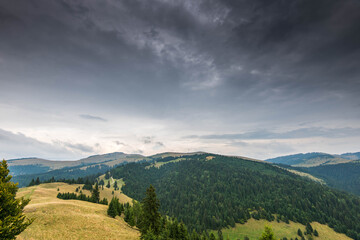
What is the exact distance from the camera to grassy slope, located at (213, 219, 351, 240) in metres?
160

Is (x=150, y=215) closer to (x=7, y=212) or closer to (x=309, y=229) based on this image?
(x=7, y=212)

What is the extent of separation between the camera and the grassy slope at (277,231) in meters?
160

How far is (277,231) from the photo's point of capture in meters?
165

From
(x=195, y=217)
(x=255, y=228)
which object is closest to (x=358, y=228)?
(x=255, y=228)

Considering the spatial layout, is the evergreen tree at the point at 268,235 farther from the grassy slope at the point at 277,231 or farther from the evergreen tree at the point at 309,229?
the evergreen tree at the point at 309,229

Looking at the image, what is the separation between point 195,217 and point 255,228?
6519cm

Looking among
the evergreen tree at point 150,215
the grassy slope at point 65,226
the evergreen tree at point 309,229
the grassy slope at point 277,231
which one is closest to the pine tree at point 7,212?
the grassy slope at point 65,226

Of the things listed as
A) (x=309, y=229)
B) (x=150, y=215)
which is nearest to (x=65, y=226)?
(x=150, y=215)

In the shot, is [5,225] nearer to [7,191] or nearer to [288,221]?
[7,191]

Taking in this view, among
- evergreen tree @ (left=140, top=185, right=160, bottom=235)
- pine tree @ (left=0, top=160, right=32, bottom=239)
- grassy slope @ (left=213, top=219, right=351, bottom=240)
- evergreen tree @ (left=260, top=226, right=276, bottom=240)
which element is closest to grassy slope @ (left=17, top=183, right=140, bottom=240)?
evergreen tree @ (left=140, top=185, right=160, bottom=235)

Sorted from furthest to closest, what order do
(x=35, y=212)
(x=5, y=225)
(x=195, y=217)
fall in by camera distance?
(x=195, y=217) → (x=35, y=212) → (x=5, y=225)

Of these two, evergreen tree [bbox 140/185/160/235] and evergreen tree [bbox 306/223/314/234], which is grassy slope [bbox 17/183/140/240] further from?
evergreen tree [bbox 306/223/314/234]

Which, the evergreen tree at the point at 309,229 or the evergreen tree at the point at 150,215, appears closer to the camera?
the evergreen tree at the point at 150,215

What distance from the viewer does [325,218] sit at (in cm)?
19500
